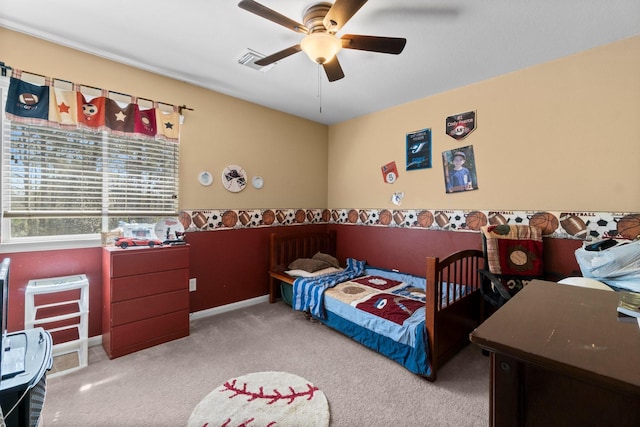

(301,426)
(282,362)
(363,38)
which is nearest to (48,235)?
(282,362)

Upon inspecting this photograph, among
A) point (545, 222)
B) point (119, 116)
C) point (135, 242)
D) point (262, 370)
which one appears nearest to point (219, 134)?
point (119, 116)

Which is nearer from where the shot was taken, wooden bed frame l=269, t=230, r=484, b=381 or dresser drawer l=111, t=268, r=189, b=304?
wooden bed frame l=269, t=230, r=484, b=381

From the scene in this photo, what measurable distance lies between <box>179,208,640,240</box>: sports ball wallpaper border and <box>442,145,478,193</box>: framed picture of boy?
0.26m

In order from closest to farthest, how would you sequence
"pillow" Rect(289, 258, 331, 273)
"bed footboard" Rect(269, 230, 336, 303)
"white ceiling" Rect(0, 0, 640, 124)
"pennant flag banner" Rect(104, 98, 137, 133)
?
"white ceiling" Rect(0, 0, 640, 124)
"pennant flag banner" Rect(104, 98, 137, 133)
"pillow" Rect(289, 258, 331, 273)
"bed footboard" Rect(269, 230, 336, 303)

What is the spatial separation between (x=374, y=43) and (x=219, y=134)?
202 cm

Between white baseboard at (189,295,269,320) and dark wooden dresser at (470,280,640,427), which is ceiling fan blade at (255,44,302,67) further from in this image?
white baseboard at (189,295,269,320)

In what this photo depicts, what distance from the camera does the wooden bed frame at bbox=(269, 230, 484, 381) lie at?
1.96m

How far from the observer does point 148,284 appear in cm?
233

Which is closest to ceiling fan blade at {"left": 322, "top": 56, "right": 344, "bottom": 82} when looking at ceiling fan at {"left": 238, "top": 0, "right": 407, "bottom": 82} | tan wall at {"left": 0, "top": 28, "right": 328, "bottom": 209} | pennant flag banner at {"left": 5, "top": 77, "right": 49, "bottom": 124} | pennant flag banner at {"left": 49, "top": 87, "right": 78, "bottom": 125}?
ceiling fan at {"left": 238, "top": 0, "right": 407, "bottom": 82}

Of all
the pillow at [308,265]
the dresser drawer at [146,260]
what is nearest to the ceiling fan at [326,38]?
the dresser drawer at [146,260]

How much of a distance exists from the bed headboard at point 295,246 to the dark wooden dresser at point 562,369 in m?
2.82

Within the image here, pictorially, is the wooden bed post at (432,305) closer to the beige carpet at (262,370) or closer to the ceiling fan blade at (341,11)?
the beige carpet at (262,370)

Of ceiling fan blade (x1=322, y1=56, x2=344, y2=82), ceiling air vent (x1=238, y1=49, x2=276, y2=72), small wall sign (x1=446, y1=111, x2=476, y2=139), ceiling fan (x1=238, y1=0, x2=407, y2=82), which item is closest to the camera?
ceiling fan (x1=238, y1=0, x2=407, y2=82)

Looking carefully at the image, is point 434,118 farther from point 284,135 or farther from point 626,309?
point 626,309
